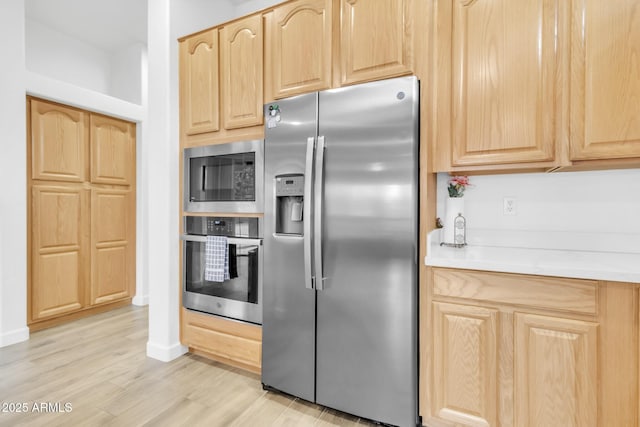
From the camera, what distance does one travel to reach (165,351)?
239cm

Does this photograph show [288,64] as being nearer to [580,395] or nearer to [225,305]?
[225,305]

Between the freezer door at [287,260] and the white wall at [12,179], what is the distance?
2364 millimetres

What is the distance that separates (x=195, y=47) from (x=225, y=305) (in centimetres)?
190

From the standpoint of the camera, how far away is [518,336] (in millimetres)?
1391

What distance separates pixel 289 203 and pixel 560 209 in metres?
1.53

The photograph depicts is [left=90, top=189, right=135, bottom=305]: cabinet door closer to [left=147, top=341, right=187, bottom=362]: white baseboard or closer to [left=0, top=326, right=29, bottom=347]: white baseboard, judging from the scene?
[left=0, top=326, right=29, bottom=347]: white baseboard

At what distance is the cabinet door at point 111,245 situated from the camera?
3.43 metres

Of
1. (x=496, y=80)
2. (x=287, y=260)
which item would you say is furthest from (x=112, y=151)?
(x=496, y=80)

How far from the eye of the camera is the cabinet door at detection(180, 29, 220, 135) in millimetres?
2295

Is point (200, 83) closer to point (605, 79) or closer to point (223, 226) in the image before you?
point (223, 226)

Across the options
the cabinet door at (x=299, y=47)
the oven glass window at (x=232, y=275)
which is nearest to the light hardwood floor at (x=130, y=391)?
the oven glass window at (x=232, y=275)

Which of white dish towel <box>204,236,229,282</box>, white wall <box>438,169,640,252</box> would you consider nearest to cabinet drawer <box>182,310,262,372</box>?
white dish towel <box>204,236,229,282</box>

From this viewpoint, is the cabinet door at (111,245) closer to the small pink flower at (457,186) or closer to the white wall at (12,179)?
the white wall at (12,179)

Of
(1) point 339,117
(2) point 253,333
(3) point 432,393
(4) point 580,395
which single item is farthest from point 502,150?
(2) point 253,333
